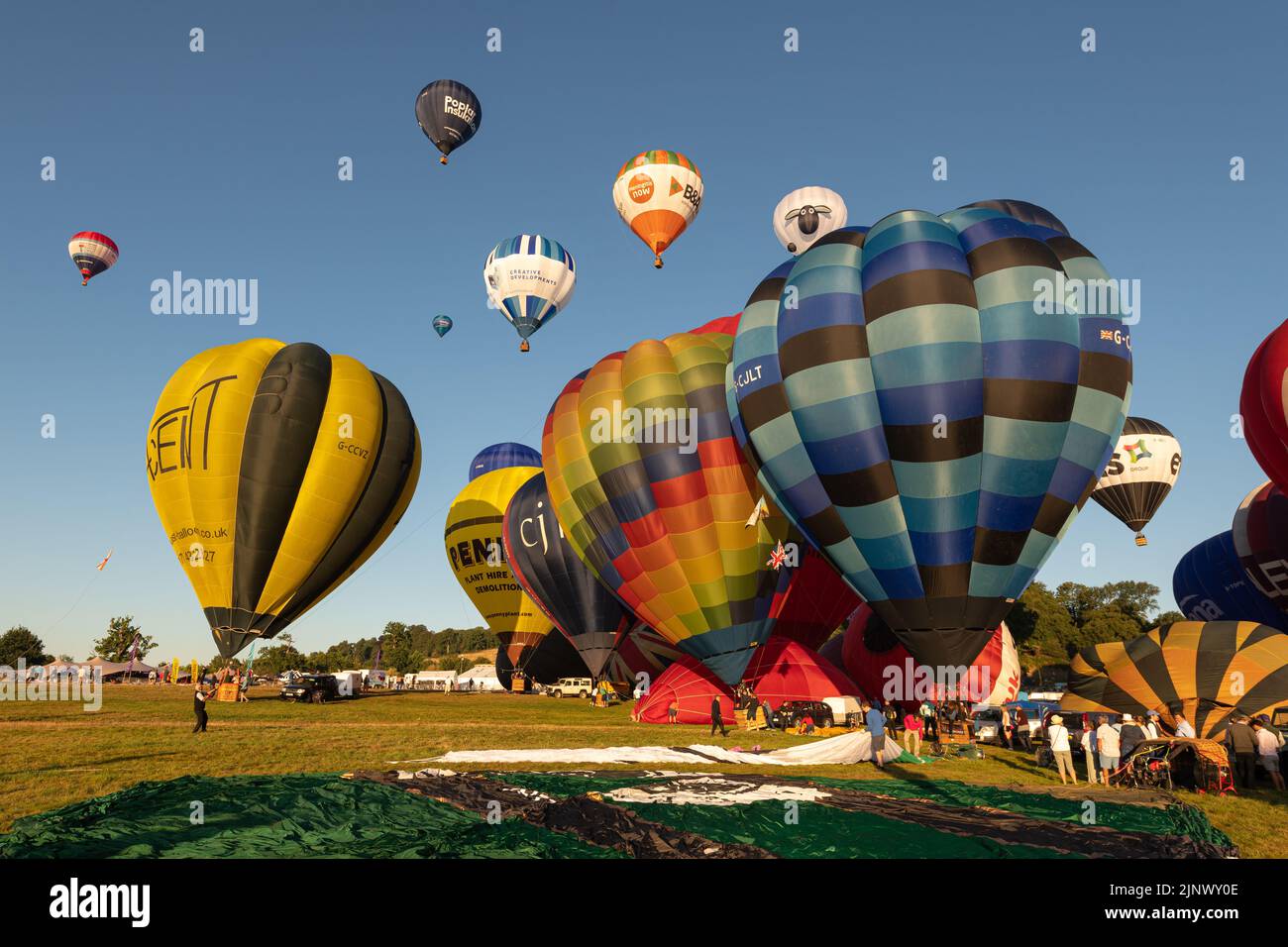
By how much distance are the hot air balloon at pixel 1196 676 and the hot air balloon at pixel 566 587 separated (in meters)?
19.1

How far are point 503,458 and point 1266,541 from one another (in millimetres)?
47268

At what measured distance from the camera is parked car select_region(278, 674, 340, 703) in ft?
115

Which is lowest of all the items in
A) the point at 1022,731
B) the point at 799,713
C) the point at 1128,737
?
the point at 1022,731

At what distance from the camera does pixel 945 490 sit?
1588 cm

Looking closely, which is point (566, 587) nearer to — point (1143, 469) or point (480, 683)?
point (1143, 469)

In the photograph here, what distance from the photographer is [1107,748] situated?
1431 cm

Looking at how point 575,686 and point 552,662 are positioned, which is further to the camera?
point 552,662

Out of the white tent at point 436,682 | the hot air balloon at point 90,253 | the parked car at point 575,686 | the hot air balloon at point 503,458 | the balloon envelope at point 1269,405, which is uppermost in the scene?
the hot air balloon at point 90,253

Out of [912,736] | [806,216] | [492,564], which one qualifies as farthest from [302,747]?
[492,564]

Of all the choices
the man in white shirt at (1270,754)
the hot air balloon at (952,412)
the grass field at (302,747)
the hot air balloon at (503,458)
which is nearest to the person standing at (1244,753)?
the man in white shirt at (1270,754)

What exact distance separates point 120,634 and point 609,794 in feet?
332

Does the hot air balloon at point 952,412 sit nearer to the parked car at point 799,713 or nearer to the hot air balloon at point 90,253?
the parked car at point 799,713

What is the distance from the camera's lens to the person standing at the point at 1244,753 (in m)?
14.2
